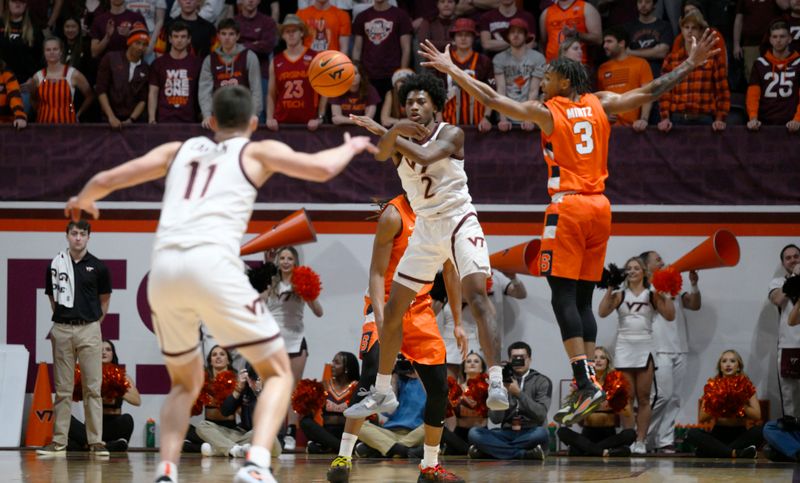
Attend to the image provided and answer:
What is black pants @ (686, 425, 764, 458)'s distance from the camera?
42.2 ft

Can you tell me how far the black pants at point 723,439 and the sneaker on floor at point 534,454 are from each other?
1.88m

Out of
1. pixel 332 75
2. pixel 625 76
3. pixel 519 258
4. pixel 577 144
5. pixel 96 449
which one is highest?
pixel 625 76

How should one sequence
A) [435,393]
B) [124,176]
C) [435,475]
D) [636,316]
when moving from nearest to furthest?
1. [124,176]
2. [435,475]
3. [435,393]
4. [636,316]

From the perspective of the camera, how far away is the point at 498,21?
15.0 meters

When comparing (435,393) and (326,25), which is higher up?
(326,25)

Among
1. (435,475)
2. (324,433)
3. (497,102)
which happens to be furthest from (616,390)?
(497,102)

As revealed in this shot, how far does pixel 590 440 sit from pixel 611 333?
60.1 inches

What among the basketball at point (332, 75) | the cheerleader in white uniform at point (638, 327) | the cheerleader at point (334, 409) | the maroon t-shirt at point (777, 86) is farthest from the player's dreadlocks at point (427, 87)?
the maroon t-shirt at point (777, 86)

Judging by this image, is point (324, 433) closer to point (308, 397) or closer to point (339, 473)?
point (308, 397)

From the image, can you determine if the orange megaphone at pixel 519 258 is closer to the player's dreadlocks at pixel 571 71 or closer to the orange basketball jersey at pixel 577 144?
the orange basketball jersey at pixel 577 144

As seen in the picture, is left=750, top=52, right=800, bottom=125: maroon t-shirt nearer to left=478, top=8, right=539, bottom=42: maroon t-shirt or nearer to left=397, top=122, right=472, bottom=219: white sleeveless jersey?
left=478, top=8, right=539, bottom=42: maroon t-shirt

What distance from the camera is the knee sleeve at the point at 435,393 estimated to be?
8820 millimetres

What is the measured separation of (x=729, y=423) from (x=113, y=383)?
23.7 feet

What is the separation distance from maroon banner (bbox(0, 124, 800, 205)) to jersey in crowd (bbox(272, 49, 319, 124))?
1.50ft
